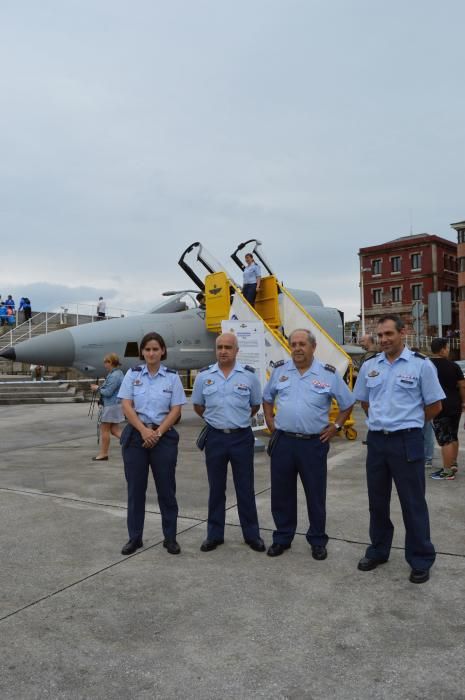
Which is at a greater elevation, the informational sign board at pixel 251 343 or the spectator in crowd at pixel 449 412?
the informational sign board at pixel 251 343

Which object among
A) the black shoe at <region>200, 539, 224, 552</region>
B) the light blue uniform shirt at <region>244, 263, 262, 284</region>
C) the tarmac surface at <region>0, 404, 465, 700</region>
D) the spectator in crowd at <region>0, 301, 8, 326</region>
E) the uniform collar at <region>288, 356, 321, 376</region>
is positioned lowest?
the tarmac surface at <region>0, 404, 465, 700</region>

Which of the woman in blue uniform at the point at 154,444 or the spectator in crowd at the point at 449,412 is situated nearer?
the woman in blue uniform at the point at 154,444

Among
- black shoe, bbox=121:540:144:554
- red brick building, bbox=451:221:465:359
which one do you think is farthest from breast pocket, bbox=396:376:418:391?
red brick building, bbox=451:221:465:359

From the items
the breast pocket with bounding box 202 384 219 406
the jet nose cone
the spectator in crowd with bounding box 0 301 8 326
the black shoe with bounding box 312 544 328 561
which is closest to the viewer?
the black shoe with bounding box 312 544 328 561

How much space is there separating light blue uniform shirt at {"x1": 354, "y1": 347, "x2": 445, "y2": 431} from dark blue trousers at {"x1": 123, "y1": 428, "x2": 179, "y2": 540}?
5.14 ft

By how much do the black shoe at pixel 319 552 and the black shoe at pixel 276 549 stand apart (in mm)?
237

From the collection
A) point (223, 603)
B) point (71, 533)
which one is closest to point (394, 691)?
point (223, 603)

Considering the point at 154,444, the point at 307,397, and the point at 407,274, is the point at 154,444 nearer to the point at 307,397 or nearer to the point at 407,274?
the point at 307,397

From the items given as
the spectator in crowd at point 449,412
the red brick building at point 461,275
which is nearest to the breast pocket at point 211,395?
the spectator in crowd at point 449,412

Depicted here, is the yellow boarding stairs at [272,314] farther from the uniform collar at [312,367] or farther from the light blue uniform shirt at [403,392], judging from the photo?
the light blue uniform shirt at [403,392]

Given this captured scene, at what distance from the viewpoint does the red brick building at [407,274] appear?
54719 millimetres

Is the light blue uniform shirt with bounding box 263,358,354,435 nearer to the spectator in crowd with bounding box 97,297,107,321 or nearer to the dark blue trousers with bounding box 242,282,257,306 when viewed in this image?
the dark blue trousers with bounding box 242,282,257,306

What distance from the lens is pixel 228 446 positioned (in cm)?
434

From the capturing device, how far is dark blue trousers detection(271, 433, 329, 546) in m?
4.12
